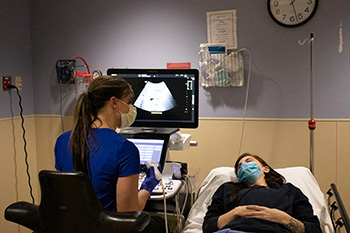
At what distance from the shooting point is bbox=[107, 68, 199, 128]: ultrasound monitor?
226cm

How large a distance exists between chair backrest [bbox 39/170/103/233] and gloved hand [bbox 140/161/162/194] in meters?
0.40

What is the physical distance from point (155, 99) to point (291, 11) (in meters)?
1.16

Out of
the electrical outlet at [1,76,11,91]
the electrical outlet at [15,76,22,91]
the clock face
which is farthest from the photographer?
the electrical outlet at [15,76,22,91]

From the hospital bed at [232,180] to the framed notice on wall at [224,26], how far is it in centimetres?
96

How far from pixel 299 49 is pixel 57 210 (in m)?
2.00

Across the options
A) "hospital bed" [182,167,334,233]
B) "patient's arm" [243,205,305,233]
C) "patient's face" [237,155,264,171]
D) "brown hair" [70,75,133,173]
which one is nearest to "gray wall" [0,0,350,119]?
"hospital bed" [182,167,334,233]

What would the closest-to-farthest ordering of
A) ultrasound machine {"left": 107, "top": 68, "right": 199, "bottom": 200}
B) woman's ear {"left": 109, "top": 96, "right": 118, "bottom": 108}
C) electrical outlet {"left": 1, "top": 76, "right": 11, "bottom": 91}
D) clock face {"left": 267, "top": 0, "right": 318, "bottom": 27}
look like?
woman's ear {"left": 109, "top": 96, "right": 118, "bottom": 108} < ultrasound machine {"left": 107, "top": 68, "right": 199, "bottom": 200} < clock face {"left": 267, "top": 0, "right": 318, "bottom": 27} < electrical outlet {"left": 1, "top": 76, "right": 11, "bottom": 91}

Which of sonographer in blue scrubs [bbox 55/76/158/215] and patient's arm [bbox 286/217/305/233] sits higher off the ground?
sonographer in blue scrubs [bbox 55/76/158/215]

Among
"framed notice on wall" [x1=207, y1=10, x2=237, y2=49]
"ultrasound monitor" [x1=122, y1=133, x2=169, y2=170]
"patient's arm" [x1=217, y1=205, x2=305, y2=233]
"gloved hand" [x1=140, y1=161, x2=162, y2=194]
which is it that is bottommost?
"patient's arm" [x1=217, y1=205, x2=305, y2=233]

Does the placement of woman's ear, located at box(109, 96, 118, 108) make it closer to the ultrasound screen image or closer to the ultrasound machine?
the ultrasound machine

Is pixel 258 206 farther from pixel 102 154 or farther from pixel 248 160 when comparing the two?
pixel 102 154

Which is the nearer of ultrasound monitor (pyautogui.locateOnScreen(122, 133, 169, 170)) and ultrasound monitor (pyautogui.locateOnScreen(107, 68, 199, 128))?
ultrasound monitor (pyautogui.locateOnScreen(122, 133, 169, 170))

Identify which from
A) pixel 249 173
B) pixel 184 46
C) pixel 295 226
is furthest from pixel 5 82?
pixel 295 226

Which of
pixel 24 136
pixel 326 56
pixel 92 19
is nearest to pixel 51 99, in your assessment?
pixel 24 136
